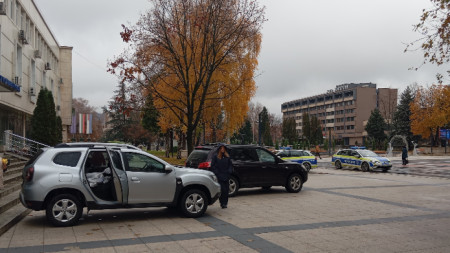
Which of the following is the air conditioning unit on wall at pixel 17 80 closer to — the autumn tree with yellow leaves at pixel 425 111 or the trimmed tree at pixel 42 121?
the trimmed tree at pixel 42 121

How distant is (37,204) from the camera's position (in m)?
7.82

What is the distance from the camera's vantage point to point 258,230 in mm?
7848

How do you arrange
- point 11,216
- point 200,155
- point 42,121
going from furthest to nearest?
1. point 42,121
2. point 200,155
3. point 11,216

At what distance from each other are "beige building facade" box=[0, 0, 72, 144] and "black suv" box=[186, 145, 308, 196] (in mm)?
6736

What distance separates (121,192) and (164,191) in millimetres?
972

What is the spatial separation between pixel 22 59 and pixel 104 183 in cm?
2136

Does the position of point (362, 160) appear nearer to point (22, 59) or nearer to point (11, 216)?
point (11, 216)

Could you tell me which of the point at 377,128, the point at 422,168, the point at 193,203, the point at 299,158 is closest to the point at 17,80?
the point at 299,158

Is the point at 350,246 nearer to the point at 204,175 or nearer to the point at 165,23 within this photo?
the point at 204,175

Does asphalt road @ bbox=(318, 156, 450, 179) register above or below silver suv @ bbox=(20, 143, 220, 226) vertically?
below

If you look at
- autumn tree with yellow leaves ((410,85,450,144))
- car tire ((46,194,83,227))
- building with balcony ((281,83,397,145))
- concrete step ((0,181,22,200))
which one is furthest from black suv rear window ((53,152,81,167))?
building with balcony ((281,83,397,145))

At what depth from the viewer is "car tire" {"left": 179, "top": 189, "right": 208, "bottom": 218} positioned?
9107 mm

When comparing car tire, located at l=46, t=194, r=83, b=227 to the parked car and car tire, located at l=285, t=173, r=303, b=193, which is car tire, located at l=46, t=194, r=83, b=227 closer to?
car tire, located at l=285, t=173, r=303, b=193

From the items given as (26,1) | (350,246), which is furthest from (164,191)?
(26,1)
